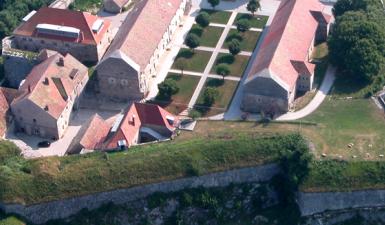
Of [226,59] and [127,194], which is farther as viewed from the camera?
[226,59]

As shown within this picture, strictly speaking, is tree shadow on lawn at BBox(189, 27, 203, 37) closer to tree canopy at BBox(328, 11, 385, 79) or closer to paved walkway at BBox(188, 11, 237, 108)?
paved walkway at BBox(188, 11, 237, 108)

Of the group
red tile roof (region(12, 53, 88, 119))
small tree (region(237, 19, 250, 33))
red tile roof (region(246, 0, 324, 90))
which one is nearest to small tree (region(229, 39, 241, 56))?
red tile roof (region(246, 0, 324, 90))

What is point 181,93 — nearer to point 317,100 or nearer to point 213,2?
point 317,100

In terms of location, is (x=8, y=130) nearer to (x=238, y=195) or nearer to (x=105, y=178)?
(x=105, y=178)

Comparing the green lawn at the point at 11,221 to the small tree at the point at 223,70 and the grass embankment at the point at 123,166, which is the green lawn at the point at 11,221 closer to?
the grass embankment at the point at 123,166

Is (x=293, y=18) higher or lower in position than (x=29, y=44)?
higher

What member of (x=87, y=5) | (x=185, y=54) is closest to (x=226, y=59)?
(x=185, y=54)

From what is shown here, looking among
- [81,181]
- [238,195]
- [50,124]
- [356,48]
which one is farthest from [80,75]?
[356,48]
